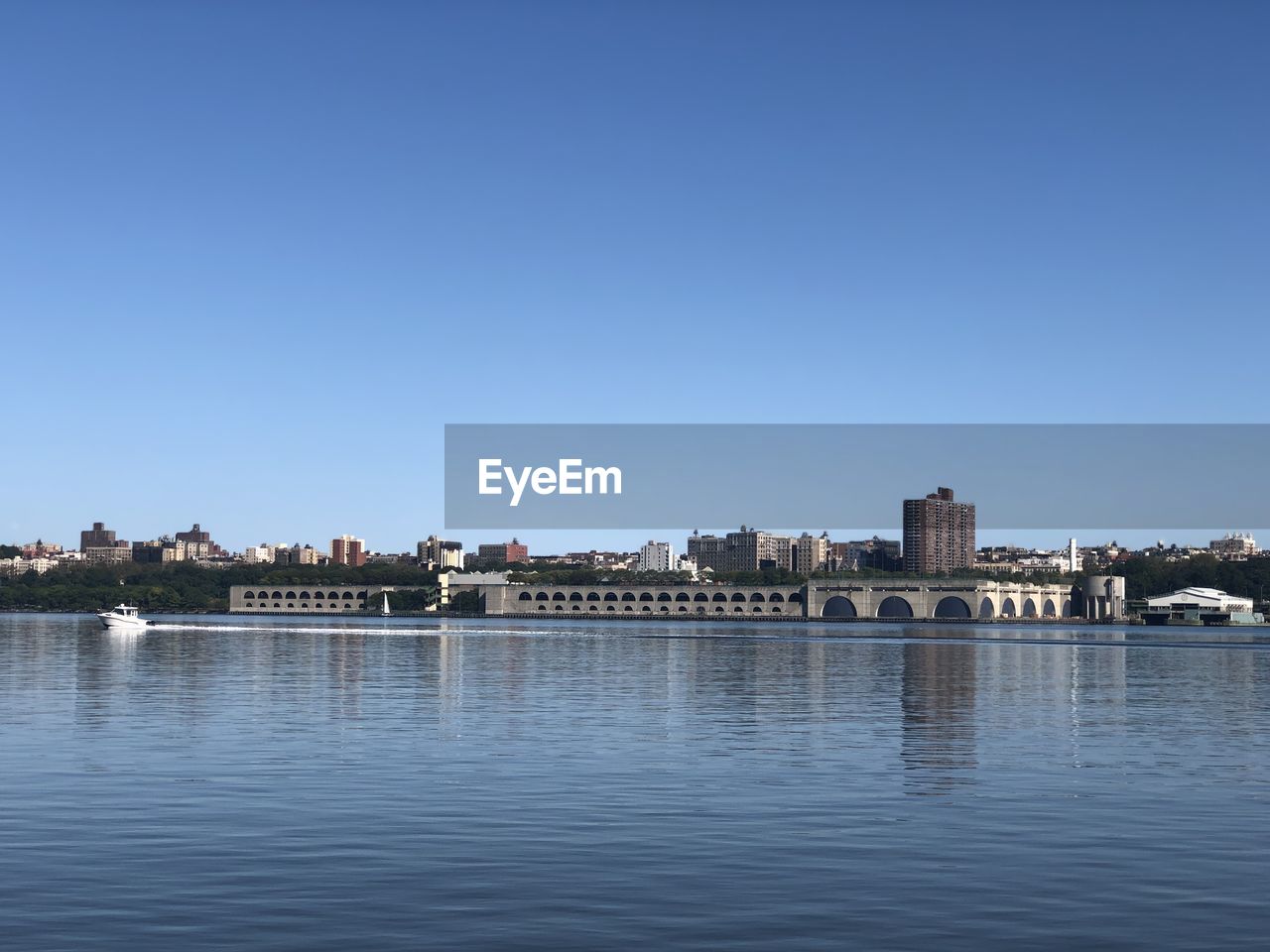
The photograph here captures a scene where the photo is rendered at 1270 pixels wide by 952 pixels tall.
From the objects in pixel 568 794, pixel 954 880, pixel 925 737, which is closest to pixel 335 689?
pixel 925 737

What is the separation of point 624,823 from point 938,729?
20.5 m

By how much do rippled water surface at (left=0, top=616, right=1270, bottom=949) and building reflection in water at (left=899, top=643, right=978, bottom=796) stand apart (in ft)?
0.83

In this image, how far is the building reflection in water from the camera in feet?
103

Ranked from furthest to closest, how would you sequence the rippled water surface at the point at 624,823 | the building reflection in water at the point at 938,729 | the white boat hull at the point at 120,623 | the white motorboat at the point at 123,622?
the white motorboat at the point at 123,622, the white boat hull at the point at 120,623, the building reflection in water at the point at 938,729, the rippled water surface at the point at 624,823

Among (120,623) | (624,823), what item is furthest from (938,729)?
(120,623)

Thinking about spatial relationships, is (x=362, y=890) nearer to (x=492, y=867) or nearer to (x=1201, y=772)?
(x=492, y=867)

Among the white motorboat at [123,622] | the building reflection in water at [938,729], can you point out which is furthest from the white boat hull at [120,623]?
the building reflection in water at [938,729]

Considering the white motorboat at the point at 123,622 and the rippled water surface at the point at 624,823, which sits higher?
the rippled water surface at the point at 624,823

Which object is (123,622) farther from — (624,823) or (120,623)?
(624,823)

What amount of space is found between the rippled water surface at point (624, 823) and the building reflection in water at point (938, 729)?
10.0 inches

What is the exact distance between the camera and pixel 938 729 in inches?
1714

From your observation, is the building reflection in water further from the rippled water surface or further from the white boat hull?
the white boat hull

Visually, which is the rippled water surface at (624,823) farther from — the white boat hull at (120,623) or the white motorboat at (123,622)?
the white motorboat at (123,622)

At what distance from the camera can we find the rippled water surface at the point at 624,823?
17.8m
